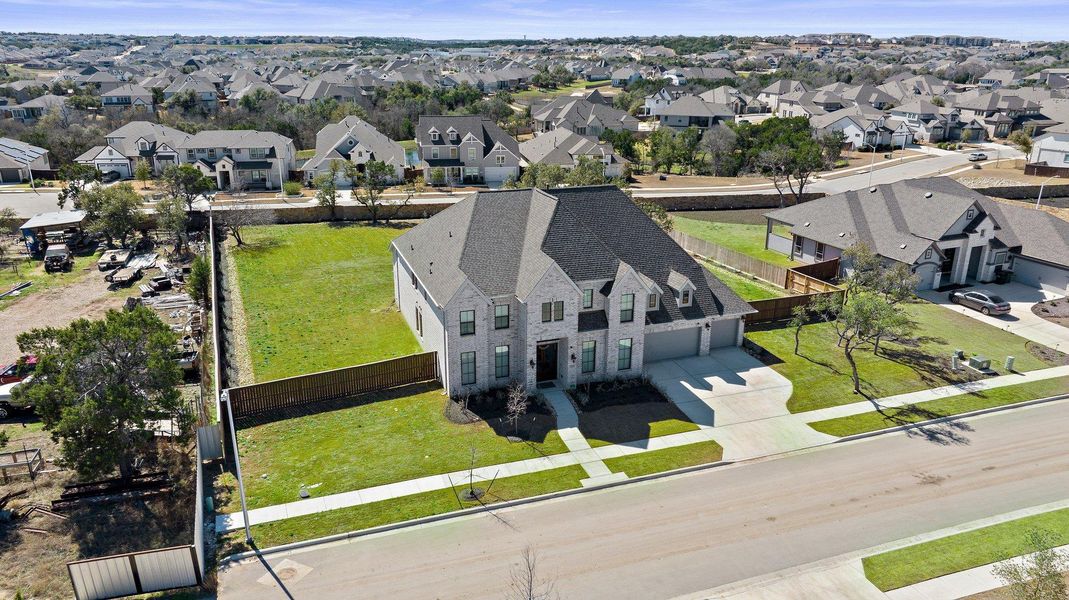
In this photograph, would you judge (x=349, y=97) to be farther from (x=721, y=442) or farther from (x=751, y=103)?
(x=721, y=442)

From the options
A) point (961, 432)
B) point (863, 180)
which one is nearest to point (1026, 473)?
point (961, 432)

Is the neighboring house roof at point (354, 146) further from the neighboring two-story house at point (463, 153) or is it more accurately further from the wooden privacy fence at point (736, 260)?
the wooden privacy fence at point (736, 260)

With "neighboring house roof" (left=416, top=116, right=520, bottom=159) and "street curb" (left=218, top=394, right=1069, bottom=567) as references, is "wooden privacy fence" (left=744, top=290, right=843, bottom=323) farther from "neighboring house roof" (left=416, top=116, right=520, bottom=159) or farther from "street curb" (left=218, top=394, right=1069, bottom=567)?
"neighboring house roof" (left=416, top=116, right=520, bottom=159)

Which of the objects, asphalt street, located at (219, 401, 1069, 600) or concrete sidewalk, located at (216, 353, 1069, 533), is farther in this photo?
concrete sidewalk, located at (216, 353, 1069, 533)

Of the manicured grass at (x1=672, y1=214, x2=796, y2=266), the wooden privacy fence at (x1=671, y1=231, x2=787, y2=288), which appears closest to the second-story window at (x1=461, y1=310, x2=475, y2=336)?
the wooden privacy fence at (x1=671, y1=231, x2=787, y2=288)

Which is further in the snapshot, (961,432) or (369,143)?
(369,143)
